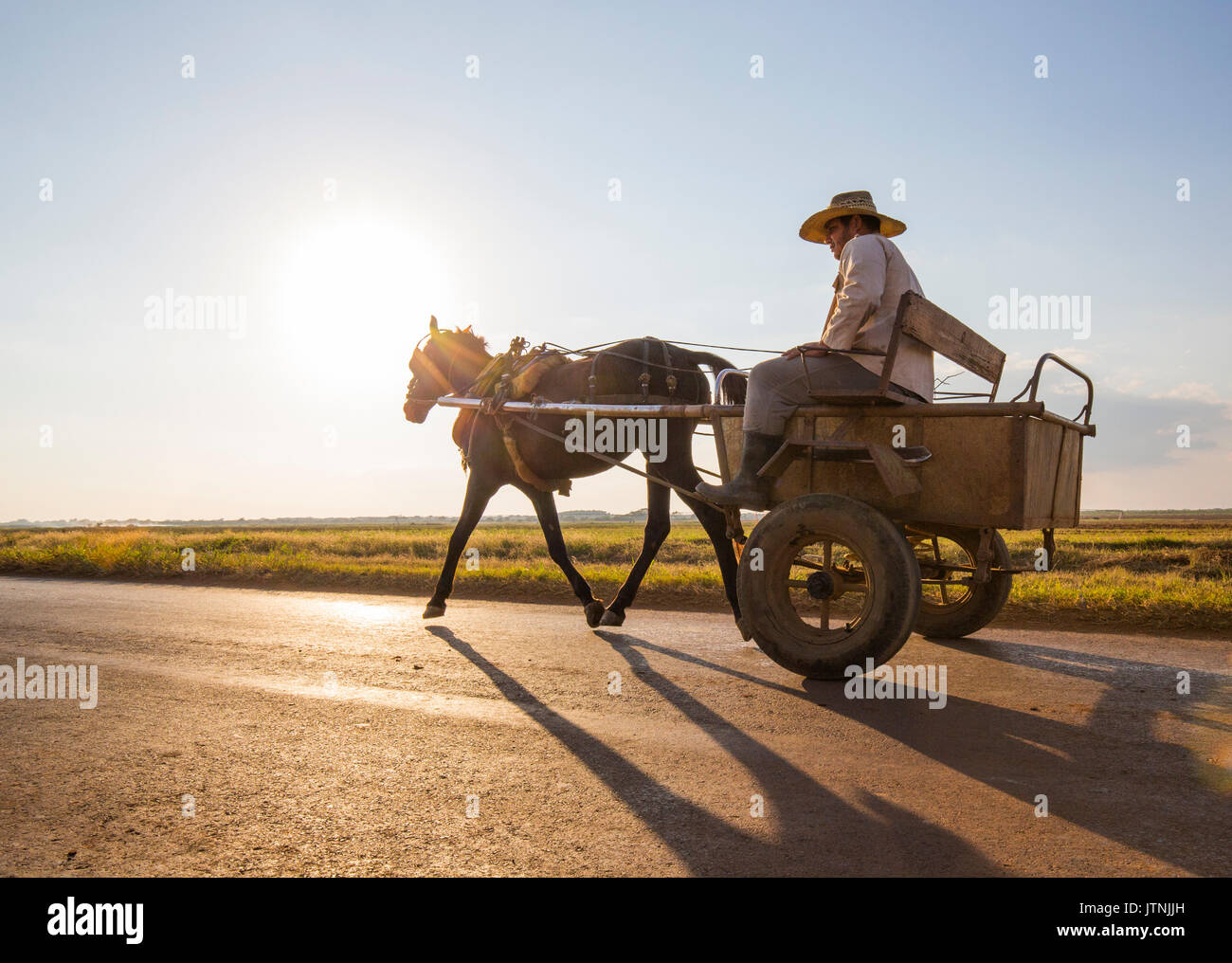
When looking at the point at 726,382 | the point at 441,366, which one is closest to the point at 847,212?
the point at 726,382

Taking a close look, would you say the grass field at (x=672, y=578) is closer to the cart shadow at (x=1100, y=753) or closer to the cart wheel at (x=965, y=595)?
the cart wheel at (x=965, y=595)

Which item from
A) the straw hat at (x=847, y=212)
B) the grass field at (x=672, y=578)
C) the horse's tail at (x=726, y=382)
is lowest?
the grass field at (x=672, y=578)

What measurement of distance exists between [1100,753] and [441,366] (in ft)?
25.5

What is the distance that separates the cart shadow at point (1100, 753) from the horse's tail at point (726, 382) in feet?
7.28

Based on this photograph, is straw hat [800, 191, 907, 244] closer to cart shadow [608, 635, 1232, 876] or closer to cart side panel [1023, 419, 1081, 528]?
cart side panel [1023, 419, 1081, 528]

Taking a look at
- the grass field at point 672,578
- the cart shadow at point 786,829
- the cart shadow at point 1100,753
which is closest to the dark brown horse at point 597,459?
the grass field at point 672,578

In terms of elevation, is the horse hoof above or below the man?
below

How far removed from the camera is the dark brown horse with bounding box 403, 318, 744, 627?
7531mm

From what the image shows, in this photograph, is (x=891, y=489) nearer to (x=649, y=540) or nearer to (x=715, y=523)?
(x=715, y=523)

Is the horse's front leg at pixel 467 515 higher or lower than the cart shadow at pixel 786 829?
higher

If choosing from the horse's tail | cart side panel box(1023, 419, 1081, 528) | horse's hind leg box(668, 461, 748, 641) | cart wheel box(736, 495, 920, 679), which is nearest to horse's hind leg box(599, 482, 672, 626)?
horse's hind leg box(668, 461, 748, 641)

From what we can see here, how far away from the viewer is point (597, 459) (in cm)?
788

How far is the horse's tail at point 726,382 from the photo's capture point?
269 inches

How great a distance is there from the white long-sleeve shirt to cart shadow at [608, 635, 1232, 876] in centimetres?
193
